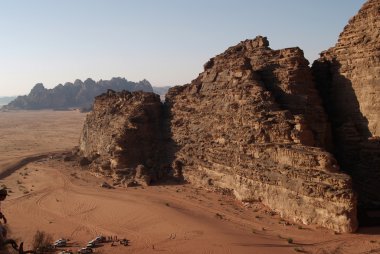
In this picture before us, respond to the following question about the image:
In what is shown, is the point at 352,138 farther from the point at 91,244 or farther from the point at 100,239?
the point at 91,244

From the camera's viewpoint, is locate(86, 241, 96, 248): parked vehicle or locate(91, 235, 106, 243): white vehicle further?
locate(91, 235, 106, 243): white vehicle

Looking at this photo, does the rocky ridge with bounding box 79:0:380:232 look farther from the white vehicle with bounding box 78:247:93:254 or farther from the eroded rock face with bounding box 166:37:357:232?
the white vehicle with bounding box 78:247:93:254

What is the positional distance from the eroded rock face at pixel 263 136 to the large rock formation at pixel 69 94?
345 ft

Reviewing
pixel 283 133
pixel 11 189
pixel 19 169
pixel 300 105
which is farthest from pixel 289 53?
pixel 19 169

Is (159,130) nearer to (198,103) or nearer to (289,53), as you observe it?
(198,103)

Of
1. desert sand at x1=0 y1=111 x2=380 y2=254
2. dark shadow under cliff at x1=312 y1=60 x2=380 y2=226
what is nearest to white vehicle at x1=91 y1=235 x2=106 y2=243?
desert sand at x1=0 y1=111 x2=380 y2=254

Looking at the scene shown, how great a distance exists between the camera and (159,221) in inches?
716

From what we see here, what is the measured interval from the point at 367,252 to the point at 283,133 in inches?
252

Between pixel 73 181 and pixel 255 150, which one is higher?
pixel 255 150

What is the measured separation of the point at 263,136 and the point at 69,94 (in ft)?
405

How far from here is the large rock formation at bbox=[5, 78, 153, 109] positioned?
428 feet

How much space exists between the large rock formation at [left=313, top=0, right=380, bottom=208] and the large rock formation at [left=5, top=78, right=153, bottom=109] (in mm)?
110560

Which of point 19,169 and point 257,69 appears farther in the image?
point 19,169

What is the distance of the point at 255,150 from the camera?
64.1ft
